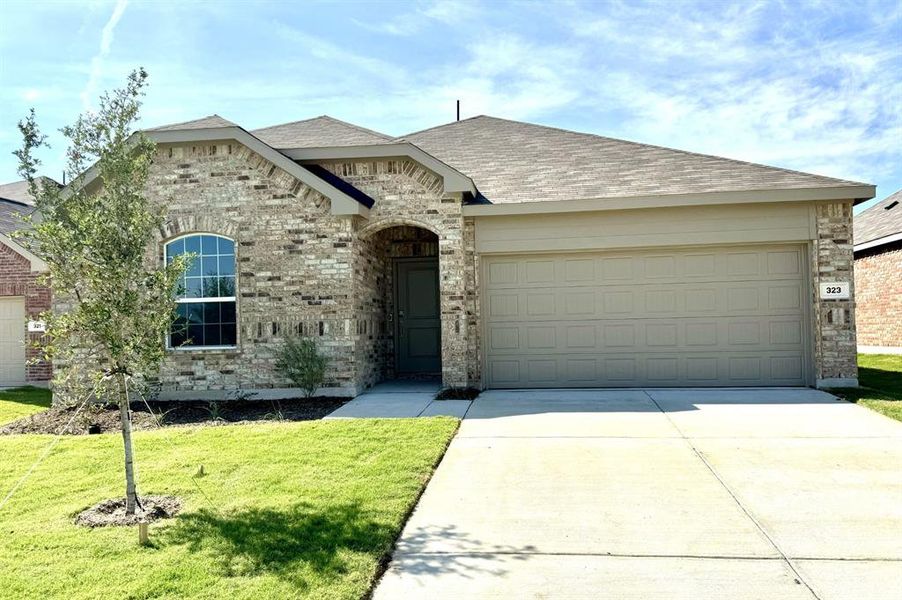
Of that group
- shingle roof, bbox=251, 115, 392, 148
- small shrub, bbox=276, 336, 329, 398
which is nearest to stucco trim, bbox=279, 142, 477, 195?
shingle roof, bbox=251, 115, 392, 148

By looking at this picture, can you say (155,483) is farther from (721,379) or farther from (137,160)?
(721,379)

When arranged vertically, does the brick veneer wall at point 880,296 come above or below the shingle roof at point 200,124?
below

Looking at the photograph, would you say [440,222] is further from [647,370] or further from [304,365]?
[647,370]

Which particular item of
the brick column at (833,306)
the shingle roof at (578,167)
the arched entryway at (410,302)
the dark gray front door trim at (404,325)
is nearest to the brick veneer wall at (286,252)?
the shingle roof at (578,167)

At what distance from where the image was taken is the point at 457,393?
10.1 meters

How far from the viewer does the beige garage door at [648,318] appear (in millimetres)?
10391

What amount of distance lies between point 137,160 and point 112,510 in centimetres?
281

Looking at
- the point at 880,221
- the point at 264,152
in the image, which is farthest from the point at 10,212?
the point at 880,221

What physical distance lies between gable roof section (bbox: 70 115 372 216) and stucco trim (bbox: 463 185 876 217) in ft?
6.60

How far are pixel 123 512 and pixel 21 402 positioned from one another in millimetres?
8113

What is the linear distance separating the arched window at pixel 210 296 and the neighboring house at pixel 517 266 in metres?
0.02

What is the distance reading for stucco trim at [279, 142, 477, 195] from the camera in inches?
403

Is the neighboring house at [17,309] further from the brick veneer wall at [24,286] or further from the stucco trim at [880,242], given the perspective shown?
the stucco trim at [880,242]

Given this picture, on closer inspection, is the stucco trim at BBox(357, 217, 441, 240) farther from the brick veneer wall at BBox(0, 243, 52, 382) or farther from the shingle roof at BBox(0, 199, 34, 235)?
the shingle roof at BBox(0, 199, 34, 235)
